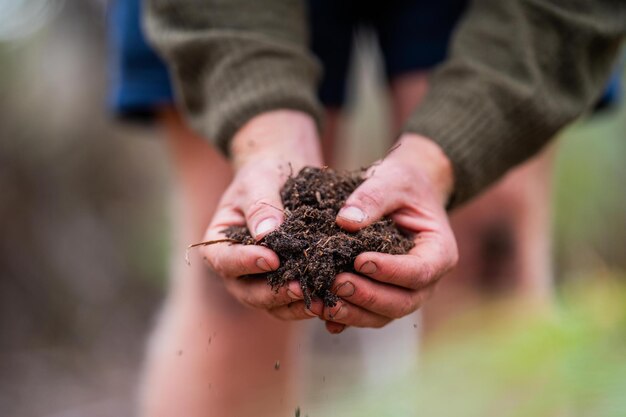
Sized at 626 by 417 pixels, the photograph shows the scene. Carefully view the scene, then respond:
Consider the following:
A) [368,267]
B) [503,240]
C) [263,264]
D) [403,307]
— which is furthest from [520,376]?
[503,240]

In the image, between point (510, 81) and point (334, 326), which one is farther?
point (510, 81)

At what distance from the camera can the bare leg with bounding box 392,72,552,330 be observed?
1933 millimetres

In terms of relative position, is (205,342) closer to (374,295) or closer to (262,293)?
(262,293)

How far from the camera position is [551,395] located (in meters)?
1.22

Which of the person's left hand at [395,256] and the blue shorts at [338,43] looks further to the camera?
the blue shorts at [338,43]

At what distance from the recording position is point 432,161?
4.33 ft

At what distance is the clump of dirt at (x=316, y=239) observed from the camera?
1042mm

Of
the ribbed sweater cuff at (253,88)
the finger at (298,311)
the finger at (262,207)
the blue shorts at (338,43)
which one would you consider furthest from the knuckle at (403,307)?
the blue shorts at (338,43)

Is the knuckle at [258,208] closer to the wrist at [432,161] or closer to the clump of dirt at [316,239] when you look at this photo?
the clump of dirt at [316,239]

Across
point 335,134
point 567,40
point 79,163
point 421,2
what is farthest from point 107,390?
point 567,40

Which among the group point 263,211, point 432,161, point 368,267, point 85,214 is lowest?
point 368,267

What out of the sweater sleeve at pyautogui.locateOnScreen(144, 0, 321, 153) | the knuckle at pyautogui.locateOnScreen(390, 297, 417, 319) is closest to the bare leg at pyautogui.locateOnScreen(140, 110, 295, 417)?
the sweater sleeve at pyautogui.locateOnScreen(144, 0, 321, 153)

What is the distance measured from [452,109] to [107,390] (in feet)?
7.67

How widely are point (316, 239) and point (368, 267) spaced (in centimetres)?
10
